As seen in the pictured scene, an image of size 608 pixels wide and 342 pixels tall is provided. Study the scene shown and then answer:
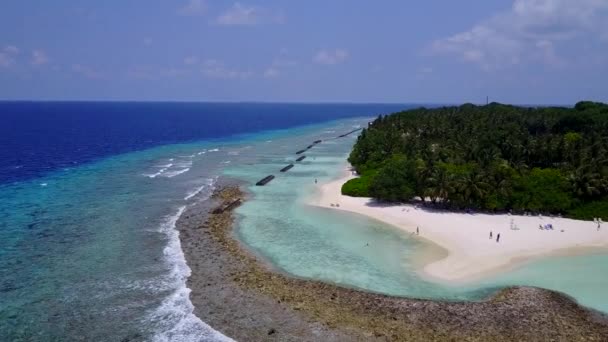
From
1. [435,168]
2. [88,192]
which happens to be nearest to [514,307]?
[435,168]

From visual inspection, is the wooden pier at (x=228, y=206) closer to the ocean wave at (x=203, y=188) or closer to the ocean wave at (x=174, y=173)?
the ocean wave at (x=203, y=188)

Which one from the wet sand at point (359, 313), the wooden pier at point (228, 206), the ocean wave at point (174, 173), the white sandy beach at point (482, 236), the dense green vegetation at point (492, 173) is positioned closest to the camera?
the wet sand at point (359, 313)

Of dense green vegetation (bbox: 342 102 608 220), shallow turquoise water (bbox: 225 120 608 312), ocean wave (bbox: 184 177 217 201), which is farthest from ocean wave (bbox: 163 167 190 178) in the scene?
dense green vegetation (bbox: 342 102 608 220)

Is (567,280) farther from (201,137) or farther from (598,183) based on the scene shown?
(201,137)

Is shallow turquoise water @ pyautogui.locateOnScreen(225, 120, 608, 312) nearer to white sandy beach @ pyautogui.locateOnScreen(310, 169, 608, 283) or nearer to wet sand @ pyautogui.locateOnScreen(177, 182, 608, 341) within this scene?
white sandy beach @ pyautogui.locateOnScreen(310, 169, 608, 283)

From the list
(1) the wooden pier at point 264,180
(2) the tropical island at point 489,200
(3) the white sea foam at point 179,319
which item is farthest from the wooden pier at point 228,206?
(3) the white sea foam at point 179,319

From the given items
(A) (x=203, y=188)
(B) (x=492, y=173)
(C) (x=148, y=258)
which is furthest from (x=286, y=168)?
(C) (x=148, y=258)
